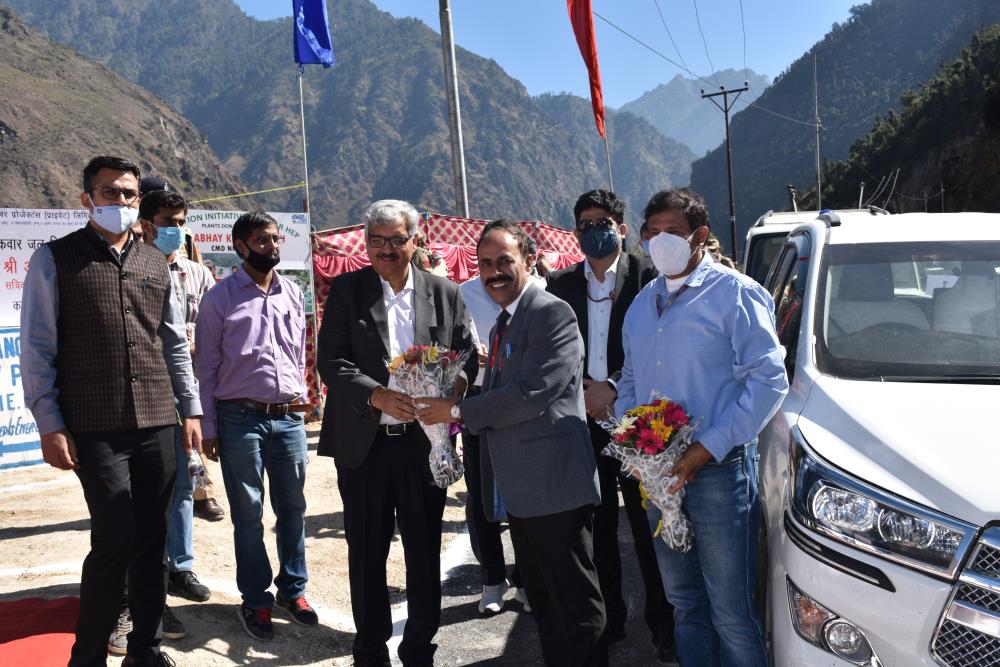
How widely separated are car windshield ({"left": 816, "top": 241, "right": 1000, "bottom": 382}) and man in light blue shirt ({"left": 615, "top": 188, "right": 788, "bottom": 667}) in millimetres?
531

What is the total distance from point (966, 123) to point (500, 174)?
145969 mm

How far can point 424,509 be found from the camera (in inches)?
159

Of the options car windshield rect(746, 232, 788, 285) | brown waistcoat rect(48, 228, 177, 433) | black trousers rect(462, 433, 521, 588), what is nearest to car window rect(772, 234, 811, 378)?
black trousers rect(462, 433, 521, 588)

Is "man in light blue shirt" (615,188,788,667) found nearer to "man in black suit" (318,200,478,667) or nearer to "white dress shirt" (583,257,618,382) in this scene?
"white dress shirt" (583,257,618,382)

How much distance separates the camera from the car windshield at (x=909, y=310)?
11.3 ft

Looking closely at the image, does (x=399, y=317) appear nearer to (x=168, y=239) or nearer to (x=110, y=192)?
(x=110, y=192)

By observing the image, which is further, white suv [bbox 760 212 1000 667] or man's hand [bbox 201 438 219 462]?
man's hand [bbox 201 438 219 462]

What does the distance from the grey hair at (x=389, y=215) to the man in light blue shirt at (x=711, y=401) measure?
1.15m

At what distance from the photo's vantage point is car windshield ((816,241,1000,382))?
345 centimetres

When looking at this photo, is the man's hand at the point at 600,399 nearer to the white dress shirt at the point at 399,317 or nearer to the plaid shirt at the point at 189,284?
the white dress shirt at the point at 399,317

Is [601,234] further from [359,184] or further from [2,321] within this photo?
[359,184]

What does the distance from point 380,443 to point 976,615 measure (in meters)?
2.50

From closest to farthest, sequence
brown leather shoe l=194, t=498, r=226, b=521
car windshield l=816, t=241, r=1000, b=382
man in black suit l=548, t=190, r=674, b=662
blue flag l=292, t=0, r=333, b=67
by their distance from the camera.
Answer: car windshield l=816, t=241, r=1000, b=382
man in black suit l=548, t=190, r=674, b=662
brown leather shoe l=194, t=498, r=226, b=521
blue flag l=292, t=0, r=333, b=67

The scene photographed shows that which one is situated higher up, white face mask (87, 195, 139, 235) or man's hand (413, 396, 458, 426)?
white face mask (87, 195, 139, 235)
